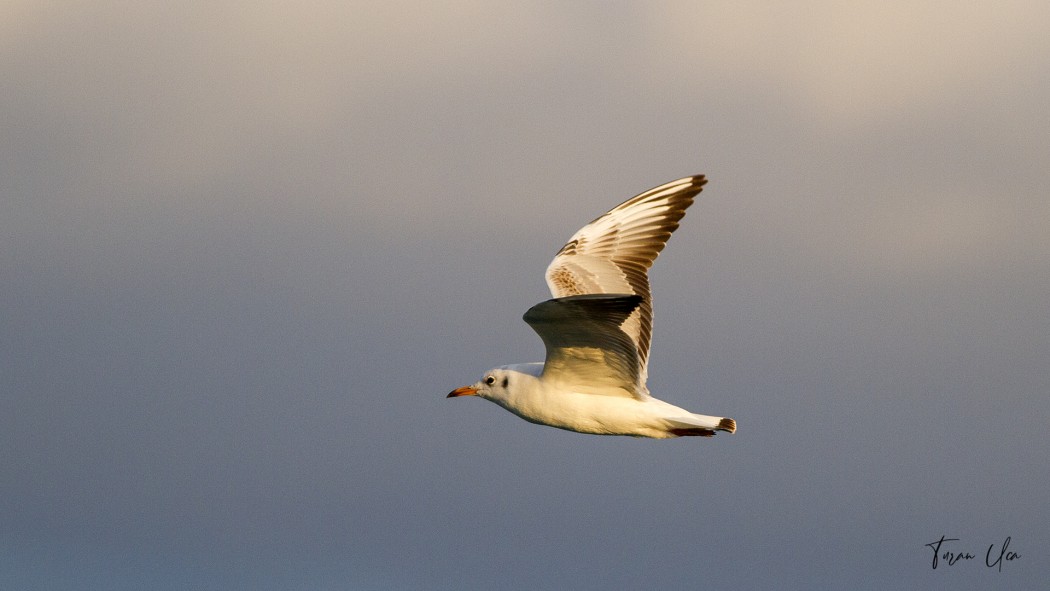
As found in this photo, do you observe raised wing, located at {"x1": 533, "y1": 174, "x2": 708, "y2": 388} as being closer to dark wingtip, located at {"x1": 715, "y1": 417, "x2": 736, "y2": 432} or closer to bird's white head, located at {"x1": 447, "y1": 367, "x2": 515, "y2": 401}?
bird's white head, located at {"x1": 447, "y1": 367, "x2": 515, "y2": 401}

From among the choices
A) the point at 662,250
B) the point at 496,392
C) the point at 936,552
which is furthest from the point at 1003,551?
the point at 496,392

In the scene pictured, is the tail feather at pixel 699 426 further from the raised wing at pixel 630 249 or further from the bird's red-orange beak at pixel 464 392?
the bird's red-orange beak at pixel 464 392

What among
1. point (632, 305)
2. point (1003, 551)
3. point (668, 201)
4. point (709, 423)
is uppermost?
point (668, 201)

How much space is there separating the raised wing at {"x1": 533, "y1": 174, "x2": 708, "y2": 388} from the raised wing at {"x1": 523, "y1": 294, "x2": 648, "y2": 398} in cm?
148

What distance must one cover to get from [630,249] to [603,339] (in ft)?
12.9

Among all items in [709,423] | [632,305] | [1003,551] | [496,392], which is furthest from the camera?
[1003,551]

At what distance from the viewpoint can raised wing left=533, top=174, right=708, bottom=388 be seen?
2469cm

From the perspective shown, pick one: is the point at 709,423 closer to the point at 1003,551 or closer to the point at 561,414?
the point at 561,414

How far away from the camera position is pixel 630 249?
1001 inches

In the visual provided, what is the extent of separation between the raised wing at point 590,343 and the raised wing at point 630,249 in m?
1.48

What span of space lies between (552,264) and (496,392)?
2484 mm

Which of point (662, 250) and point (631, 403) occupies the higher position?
point (662, 250)

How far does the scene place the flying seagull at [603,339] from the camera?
69.7 feet

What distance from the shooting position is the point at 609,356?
22422mm
